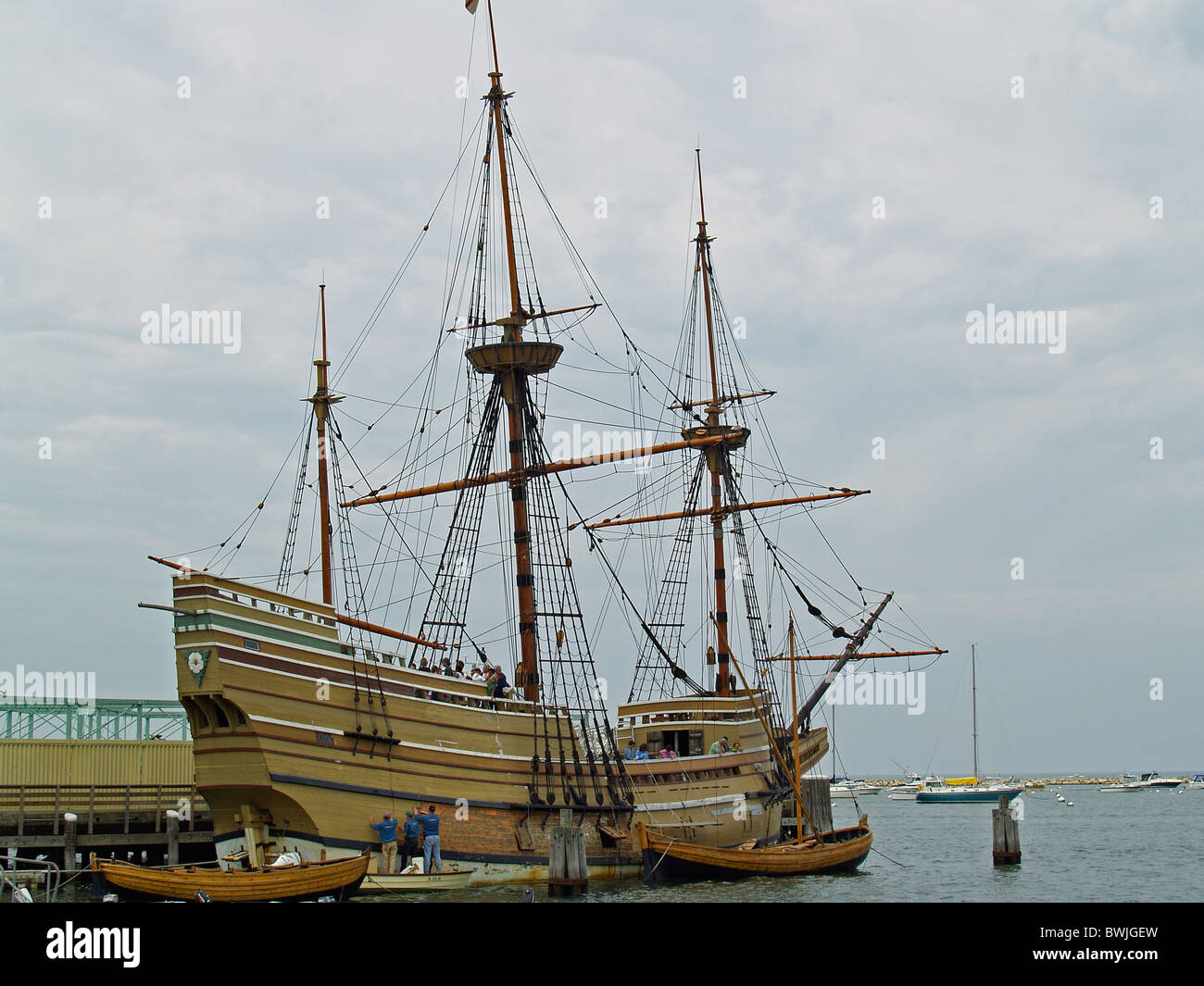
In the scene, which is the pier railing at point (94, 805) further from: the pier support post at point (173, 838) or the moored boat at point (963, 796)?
the moored boat at point (963, 796)

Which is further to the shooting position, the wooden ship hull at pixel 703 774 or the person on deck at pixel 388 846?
the wooden ship hull at pixel 703 774

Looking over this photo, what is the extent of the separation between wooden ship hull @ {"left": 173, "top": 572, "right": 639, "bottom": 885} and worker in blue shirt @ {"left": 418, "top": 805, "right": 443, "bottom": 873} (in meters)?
1.13

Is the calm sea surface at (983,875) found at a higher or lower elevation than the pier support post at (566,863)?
lower

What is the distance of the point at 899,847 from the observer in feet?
219

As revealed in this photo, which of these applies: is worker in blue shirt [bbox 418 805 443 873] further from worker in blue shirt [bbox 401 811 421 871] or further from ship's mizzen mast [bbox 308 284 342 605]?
ship's mizzen mast [bbox 308 284 342 605]

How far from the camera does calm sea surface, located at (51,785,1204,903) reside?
117 feet

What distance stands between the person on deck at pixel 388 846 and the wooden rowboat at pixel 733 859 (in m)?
8.06

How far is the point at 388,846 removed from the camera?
3294 centimetres

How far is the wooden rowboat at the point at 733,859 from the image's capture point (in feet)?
124

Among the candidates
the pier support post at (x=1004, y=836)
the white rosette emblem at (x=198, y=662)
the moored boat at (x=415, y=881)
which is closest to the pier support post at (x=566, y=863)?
the moored boat at (x=415, y=881)
